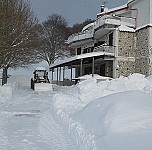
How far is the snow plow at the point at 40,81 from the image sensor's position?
69.9 feet

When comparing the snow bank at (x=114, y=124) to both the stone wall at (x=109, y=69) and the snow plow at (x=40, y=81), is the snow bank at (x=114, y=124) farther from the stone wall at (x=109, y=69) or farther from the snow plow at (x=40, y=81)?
the stone wall at (x=109, y=69)

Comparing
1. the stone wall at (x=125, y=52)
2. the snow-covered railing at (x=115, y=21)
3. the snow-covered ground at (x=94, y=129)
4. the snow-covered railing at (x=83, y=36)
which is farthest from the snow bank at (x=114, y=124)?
the snow-covered railing at (x=83, y=36)

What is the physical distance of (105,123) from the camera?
4336 millimetres

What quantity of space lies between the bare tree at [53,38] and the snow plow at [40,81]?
57.4 feet

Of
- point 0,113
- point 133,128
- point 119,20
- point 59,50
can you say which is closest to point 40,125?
point 0,113

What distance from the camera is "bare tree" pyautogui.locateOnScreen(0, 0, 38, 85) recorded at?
1348cm

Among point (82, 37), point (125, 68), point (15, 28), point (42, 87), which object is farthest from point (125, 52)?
point (15, 28)

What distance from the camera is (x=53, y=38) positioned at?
1772 inches

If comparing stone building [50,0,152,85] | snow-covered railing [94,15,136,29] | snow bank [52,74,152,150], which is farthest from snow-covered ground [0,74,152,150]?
snow-covered railing [94,15,136,29]

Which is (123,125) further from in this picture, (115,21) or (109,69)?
(109,69)

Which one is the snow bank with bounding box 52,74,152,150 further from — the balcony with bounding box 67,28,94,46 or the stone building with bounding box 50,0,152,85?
the balcony with bounding box 67,28,94,46

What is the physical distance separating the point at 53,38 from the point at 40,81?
2227 cm

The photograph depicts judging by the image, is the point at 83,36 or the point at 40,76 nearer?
the point at 40,76

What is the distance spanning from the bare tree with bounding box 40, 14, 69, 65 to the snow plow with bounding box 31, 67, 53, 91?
17492 millimetres
